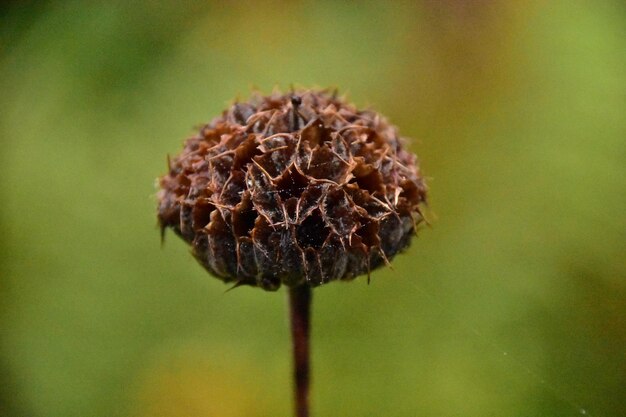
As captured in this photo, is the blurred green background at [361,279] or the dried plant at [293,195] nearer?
the dried plant at [293,195]

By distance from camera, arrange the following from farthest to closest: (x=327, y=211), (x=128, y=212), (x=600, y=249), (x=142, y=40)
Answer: (x=142, y=40), (x=128, y=212), (x=600, y=249), (x=327, y=211)

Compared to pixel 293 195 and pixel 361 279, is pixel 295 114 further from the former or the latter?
pixel 361 279

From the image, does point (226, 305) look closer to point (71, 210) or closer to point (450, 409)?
point (71, 210)

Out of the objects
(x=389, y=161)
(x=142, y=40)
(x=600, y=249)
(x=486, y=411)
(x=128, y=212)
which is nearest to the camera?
(x=389, y=161)

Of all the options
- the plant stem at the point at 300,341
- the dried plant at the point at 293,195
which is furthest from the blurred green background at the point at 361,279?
the dried plant at the point at 293,195

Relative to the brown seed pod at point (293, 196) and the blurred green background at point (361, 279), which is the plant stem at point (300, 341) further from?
the blurred green background at point (361, 279)

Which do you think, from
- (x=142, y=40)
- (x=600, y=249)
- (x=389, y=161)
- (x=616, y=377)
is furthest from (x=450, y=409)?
(x=142, y=40)

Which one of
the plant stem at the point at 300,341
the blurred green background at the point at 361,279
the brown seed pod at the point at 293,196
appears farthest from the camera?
the blurred green background at the point at 361,279
